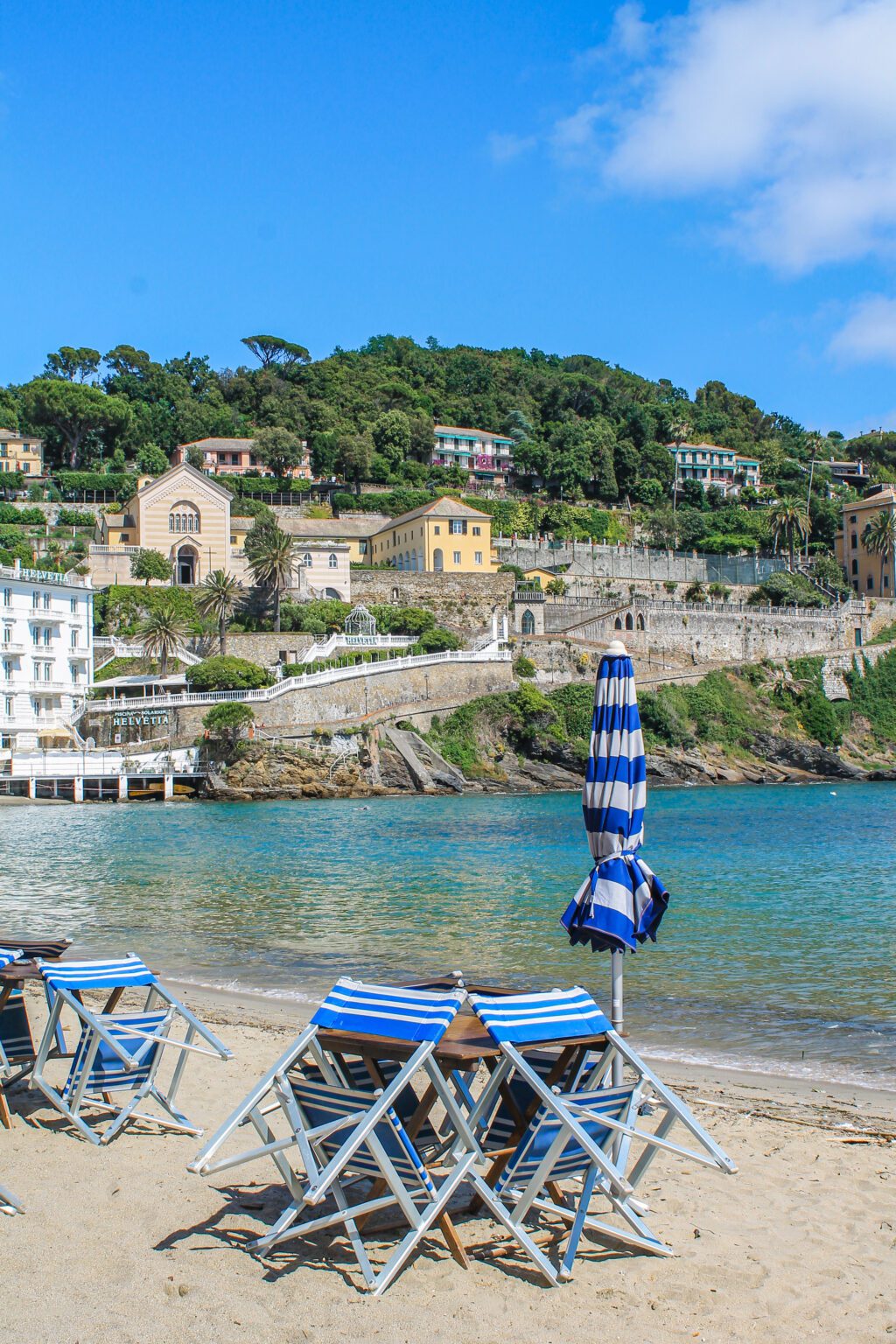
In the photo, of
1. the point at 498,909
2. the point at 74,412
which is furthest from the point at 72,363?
the point at 498,909

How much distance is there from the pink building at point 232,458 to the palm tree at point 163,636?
3198 centimetres

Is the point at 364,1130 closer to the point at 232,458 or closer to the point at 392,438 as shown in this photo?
the point at 232,458

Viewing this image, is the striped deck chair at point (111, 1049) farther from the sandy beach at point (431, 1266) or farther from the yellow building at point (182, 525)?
the yellow building at point (182, 525)

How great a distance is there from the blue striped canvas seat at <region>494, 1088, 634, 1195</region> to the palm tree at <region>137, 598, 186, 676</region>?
43855mm

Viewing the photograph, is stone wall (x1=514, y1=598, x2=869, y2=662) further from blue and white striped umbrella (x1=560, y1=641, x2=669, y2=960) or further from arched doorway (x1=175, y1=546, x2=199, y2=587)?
blue and white striped umbrella (x1=560, y1=641, x2=669, y2=960)

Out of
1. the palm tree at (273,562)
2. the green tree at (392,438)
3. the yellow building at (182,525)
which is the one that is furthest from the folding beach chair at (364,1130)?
the green tree at (392,438)

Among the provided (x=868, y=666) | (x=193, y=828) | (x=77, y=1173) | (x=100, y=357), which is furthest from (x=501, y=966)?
(x=100, y=357)

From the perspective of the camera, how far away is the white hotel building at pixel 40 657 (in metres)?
45.7

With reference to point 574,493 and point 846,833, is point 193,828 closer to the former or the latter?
point 846,833

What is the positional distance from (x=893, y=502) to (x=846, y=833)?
54440 millimetres

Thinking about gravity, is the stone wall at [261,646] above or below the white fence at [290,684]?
above

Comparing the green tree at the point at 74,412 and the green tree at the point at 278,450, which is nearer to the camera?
the green tree at the point at 278,450

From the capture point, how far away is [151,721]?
1732 inches

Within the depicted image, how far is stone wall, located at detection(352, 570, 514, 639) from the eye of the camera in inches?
2320
